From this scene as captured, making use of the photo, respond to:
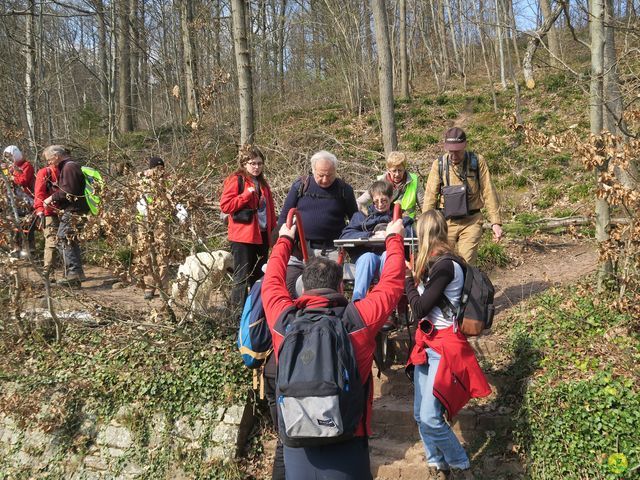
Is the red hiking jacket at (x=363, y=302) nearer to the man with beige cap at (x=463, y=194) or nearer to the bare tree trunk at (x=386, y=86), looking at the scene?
the man with beige cap at (x=463, y=194)

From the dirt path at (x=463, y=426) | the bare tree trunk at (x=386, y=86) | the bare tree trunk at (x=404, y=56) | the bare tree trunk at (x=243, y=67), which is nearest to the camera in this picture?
the dirt path at (x=463, y=426)

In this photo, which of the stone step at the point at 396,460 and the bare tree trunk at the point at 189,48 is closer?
the stone step at the point at 396,460

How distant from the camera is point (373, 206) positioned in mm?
5289

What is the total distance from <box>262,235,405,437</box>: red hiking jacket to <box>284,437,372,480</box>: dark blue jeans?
122 millimetres

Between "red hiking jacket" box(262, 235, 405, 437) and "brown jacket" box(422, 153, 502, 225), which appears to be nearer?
"red hiking jacket" box(262, 235, 405, 437)

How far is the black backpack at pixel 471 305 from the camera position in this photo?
3812 millimetres

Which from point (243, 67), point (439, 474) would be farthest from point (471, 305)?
point (243, 67)

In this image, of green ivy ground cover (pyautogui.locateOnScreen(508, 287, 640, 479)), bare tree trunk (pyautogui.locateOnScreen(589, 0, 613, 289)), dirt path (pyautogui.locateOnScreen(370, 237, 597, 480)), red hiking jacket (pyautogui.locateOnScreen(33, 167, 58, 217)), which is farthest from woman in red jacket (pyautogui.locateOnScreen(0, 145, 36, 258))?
bare tree trunk (pyautogui.locateOnScreen(589, 0, 613, 289))

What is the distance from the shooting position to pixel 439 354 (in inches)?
149

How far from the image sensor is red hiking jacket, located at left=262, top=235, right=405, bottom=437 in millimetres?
2920

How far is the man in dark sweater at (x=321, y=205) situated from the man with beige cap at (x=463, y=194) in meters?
1.01

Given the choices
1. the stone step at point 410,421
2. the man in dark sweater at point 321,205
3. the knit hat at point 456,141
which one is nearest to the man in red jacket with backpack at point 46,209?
the man in dark sweater at point 321,205

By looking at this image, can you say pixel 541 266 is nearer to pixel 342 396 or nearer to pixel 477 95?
pixel 342 396

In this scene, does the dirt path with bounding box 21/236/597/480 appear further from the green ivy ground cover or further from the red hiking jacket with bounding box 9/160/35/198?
the red hiking jacket with bounding box 9/160/35/198
